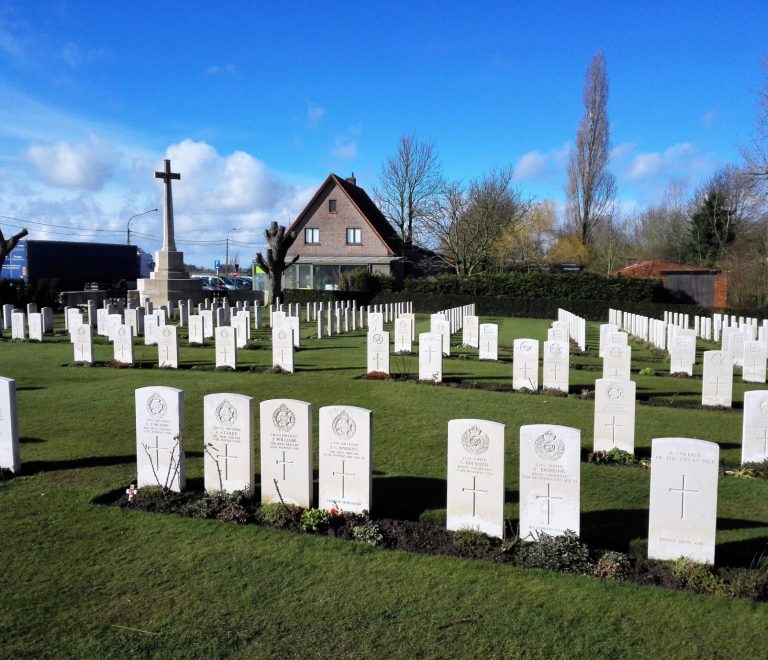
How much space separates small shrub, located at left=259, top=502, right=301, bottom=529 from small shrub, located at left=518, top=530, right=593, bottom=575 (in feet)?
6.56

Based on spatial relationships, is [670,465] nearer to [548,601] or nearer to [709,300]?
[548,601]

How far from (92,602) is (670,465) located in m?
4.35

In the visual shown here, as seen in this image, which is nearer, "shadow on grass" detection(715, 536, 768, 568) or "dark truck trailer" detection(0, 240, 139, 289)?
"shadow on grass" detection(715, 536, 768, 568)

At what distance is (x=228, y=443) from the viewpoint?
6.05 meters

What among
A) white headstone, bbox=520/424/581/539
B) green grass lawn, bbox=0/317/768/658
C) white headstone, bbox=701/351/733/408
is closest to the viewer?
green grass lawn, bbox=0/317/768/658

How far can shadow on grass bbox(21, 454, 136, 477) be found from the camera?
6918mm

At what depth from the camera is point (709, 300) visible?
3666 centimetres

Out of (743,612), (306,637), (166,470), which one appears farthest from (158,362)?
(743,612)

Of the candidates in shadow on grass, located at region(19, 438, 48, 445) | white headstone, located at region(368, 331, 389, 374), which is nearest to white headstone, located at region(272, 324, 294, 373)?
white headstone, located at region(368, 331, 389, 374)

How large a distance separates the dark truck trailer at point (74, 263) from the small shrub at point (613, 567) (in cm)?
3739

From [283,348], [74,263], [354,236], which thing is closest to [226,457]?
Result: [283,348]

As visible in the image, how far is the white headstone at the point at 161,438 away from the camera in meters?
6.15

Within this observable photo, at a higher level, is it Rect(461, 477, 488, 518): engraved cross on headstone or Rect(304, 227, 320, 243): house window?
Rect(304, 227, 320, 243): house window

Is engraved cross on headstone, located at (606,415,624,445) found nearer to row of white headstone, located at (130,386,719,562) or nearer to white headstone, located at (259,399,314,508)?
row of white headstone, located at (130,386,719,562)
